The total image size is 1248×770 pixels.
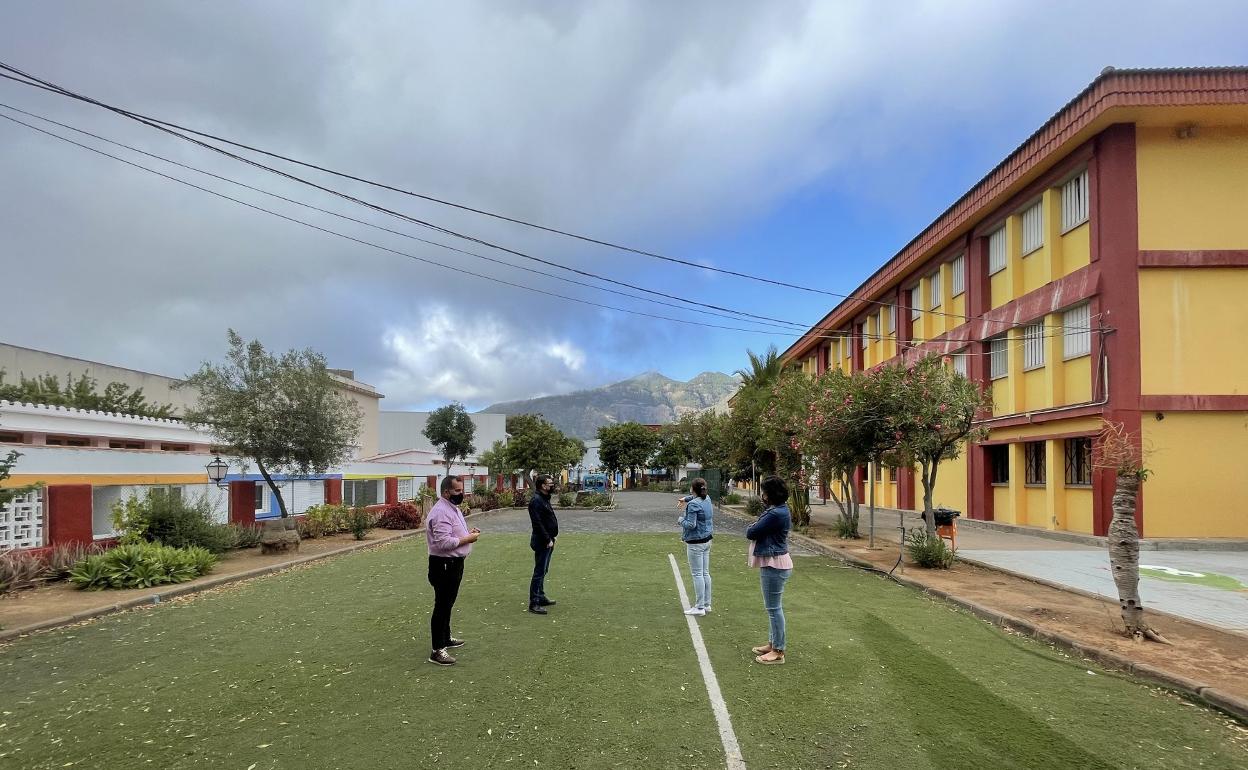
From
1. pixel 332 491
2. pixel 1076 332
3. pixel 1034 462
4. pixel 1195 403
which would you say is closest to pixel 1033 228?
pixel 1076 332

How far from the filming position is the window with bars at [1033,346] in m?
20.6

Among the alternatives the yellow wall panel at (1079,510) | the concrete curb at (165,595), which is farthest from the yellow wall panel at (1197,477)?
the concrete curb at (165,595)

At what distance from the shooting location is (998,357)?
77.3 feet

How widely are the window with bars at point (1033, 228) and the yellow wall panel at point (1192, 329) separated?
379 centimetres

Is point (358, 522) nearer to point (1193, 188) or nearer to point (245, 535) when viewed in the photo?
point (245, 535)

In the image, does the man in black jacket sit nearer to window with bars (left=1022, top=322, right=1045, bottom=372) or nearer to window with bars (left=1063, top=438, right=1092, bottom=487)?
window with bars (left=1063, top=438, right=1092, bottom=487)

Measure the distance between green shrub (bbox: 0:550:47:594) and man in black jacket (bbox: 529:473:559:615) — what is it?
8397mm

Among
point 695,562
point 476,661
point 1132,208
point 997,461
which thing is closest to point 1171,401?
point 1132,208

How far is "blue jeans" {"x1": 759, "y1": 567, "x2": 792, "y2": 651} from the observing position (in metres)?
6.49

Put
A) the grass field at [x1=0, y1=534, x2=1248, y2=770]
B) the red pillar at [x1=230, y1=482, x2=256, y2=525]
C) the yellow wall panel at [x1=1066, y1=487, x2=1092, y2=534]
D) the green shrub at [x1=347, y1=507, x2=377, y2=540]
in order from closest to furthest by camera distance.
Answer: the grass field at [x1=0, y1=534, x2=1248, y2=770]
the red pillar at [x1=230, y1=482, x2=256, y2=525]
the yellow wall panel at [x1=1066, y1=487, x2=1092, y2=534]
the green shrub at [x1=347, y1=507, x2=377, y2=540]

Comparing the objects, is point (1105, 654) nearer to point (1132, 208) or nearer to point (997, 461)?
point (1132, 208)

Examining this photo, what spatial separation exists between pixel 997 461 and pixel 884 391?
40.7 feet

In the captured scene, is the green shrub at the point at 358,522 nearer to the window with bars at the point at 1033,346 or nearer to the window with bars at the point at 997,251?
the window with bars at the point at 1033,346

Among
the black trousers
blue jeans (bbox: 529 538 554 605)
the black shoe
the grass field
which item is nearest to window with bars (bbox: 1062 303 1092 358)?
the grass field
